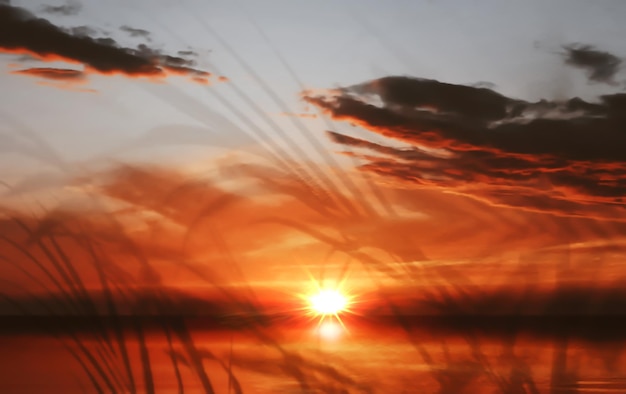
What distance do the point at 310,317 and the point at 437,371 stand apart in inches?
428

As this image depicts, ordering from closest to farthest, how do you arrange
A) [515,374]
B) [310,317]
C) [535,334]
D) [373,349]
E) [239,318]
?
[239,318], [515,374], [373,349], [535,334], [310,317]

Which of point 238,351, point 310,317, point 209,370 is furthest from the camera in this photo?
point 310,317

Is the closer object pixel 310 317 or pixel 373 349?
pixel 373 349

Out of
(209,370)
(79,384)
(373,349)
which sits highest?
(373,349)

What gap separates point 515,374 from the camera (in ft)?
27.2

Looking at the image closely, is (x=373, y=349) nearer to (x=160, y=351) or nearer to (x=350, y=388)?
(x=160, y=351)

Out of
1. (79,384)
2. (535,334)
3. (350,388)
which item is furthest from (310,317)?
(350,388)

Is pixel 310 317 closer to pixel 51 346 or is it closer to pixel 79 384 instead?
pixel 51 346

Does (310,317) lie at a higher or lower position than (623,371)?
higher

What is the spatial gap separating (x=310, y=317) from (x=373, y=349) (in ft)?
21.5

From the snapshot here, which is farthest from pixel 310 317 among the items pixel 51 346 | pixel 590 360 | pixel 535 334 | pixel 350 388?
pixel 350 388

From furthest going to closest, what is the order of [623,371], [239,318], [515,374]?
[623,371] < [515,374] < [239,318]

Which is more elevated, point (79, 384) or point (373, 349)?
point (373, 349)

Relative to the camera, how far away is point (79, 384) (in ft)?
28.5
